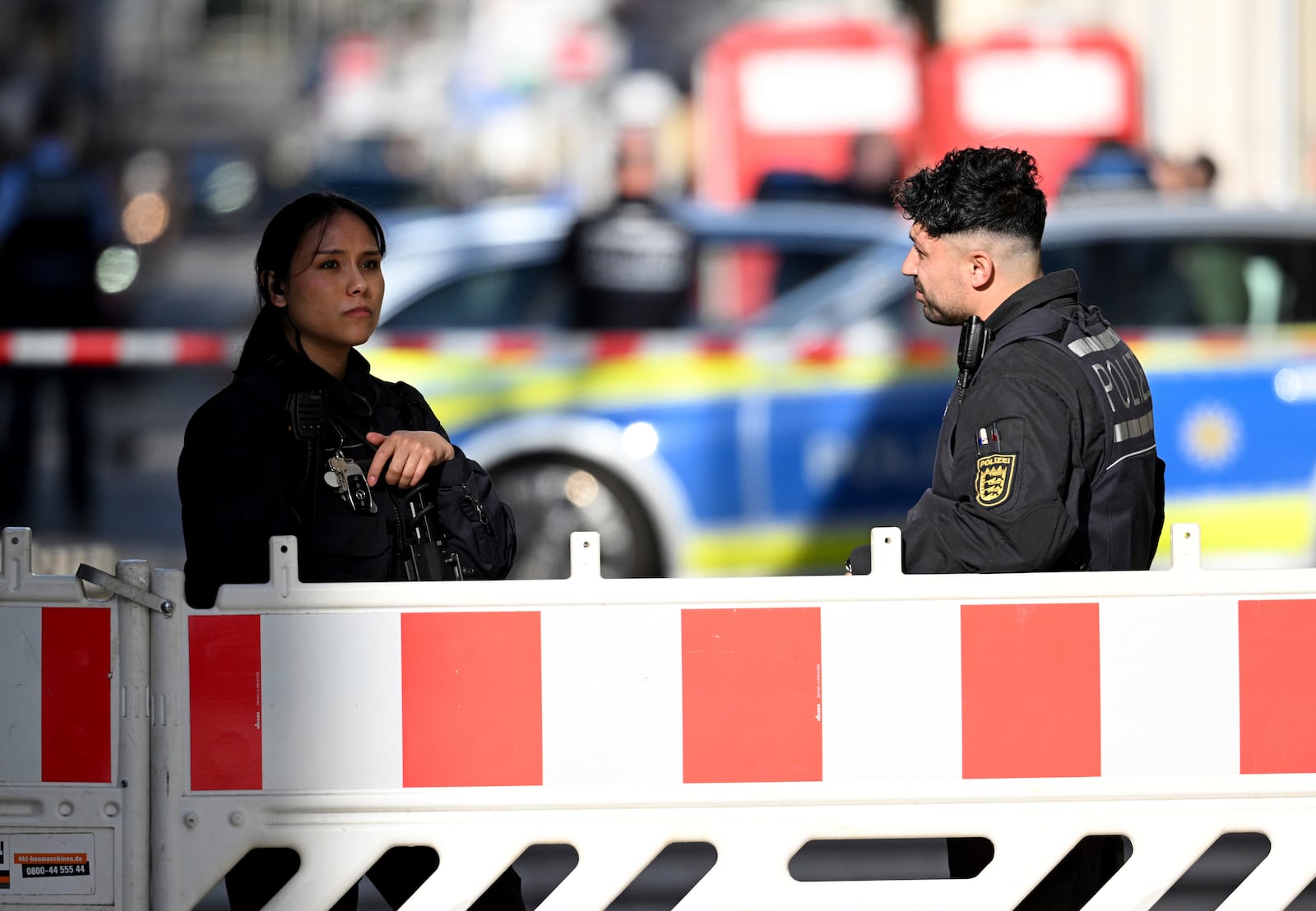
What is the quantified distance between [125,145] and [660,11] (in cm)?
991

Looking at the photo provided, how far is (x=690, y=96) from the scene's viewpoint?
2944 cm

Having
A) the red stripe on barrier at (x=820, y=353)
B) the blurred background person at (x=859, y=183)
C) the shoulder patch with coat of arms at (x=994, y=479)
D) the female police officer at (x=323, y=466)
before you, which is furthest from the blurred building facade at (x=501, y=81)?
the shoulder patch with coat of arms at (x=994, y=479)

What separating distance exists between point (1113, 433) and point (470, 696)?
120cm

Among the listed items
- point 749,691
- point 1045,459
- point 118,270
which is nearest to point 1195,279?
point 1045,459

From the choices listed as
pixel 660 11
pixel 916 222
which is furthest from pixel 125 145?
pixel 916 222

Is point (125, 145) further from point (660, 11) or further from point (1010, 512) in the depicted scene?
point (1010, 512)

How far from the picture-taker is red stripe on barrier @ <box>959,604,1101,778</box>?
3.14m

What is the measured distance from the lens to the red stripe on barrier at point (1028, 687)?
3143 mm

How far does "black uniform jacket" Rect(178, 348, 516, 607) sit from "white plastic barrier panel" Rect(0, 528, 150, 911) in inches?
6.4

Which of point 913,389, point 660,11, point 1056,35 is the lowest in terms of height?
point 913,389

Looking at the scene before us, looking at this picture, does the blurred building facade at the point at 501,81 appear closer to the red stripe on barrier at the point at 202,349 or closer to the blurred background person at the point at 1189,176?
the blurred background person at the point at 1189,176

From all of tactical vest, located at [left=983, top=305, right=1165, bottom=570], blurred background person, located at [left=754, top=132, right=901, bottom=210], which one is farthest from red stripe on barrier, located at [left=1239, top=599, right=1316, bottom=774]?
blurred background person, located at [left=754, top=132, right=901, bottom=210]

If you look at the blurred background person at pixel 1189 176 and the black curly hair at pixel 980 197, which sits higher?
the blurred background person at pixel 1189 176

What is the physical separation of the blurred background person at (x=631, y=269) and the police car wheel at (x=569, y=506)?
2.31 ft
